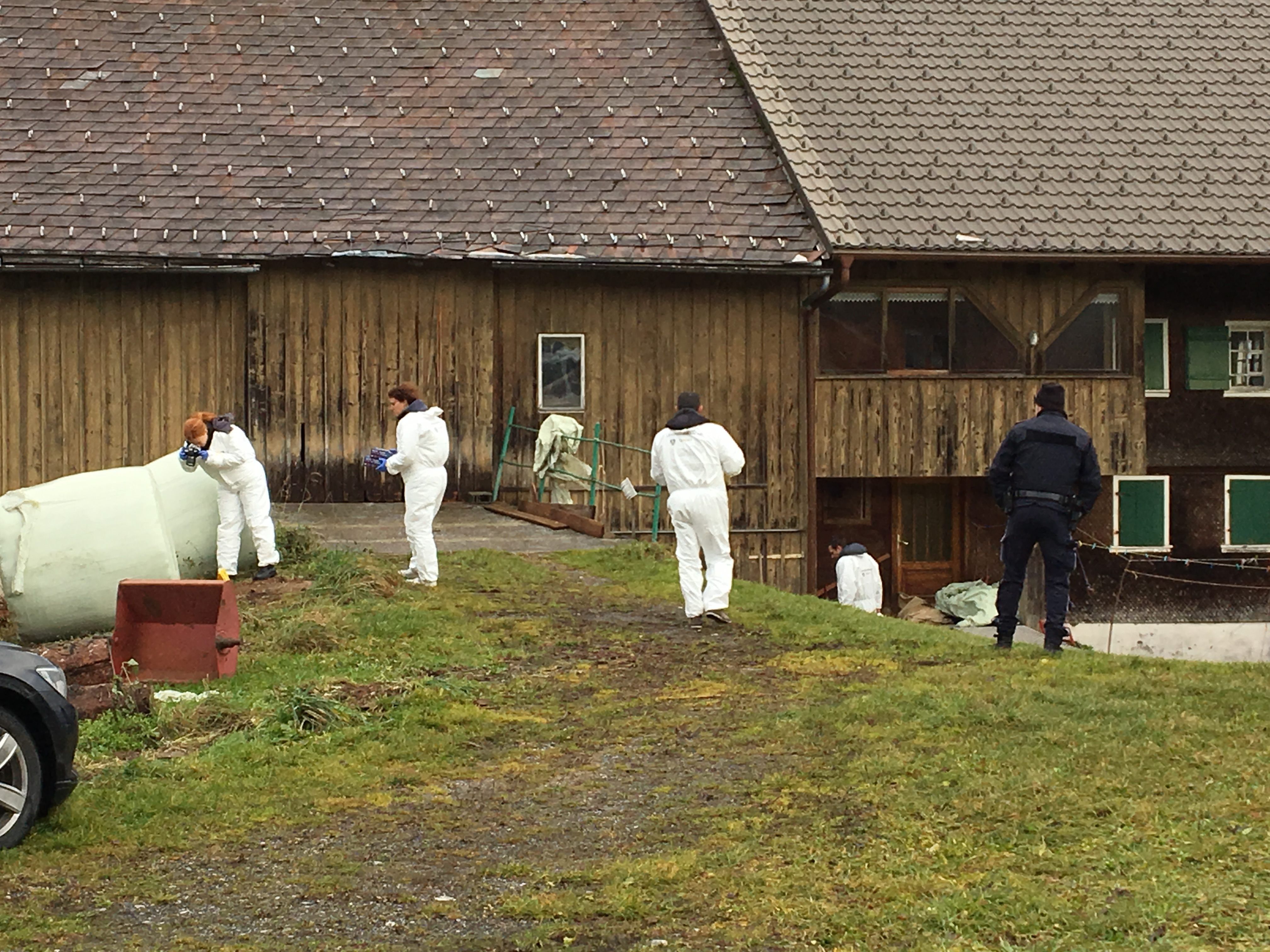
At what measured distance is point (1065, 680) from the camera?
10945mm

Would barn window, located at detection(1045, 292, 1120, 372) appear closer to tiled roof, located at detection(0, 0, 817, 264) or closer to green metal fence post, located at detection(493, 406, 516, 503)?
tiled roof, located at detection(0, 0, 817, 264)

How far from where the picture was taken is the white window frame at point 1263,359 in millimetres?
25031

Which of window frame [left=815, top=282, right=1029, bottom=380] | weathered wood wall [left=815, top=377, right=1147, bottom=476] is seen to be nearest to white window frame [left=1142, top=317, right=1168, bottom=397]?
weathered wood wall [left=815, top=377, right=1147, bottom=476]

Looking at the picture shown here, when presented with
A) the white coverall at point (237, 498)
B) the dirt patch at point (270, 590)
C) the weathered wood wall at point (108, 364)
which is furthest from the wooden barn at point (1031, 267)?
the dirt patch at point (270, 590)

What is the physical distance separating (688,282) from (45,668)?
1514 centimetres

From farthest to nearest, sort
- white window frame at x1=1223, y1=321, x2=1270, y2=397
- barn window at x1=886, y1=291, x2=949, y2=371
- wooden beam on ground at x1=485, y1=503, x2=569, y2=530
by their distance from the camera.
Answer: white window frame at x1=1223, y1=321, x2=1270, y2=397
barn window at x1=886, y1=291, x2=949, y2=371
wooden beam on ground at x1=485, y1=503, x2=569, y2=530

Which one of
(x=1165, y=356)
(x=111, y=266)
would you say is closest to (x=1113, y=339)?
(x=1165, y=356)

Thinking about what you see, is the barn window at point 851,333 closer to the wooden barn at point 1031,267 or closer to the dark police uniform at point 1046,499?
the wooden barn at point 1031,267

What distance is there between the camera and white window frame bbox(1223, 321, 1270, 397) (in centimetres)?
2503

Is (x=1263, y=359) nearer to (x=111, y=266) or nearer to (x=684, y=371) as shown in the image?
(x=684, y=371)

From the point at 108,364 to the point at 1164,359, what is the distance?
13.5 metres

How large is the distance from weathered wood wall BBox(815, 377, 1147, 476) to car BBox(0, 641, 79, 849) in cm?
1569

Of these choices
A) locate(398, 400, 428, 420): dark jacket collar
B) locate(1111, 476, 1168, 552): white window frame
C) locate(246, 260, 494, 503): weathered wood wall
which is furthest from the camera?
locate(1111, 476, 1168, 552): white window frame

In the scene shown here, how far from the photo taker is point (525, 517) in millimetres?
20703
